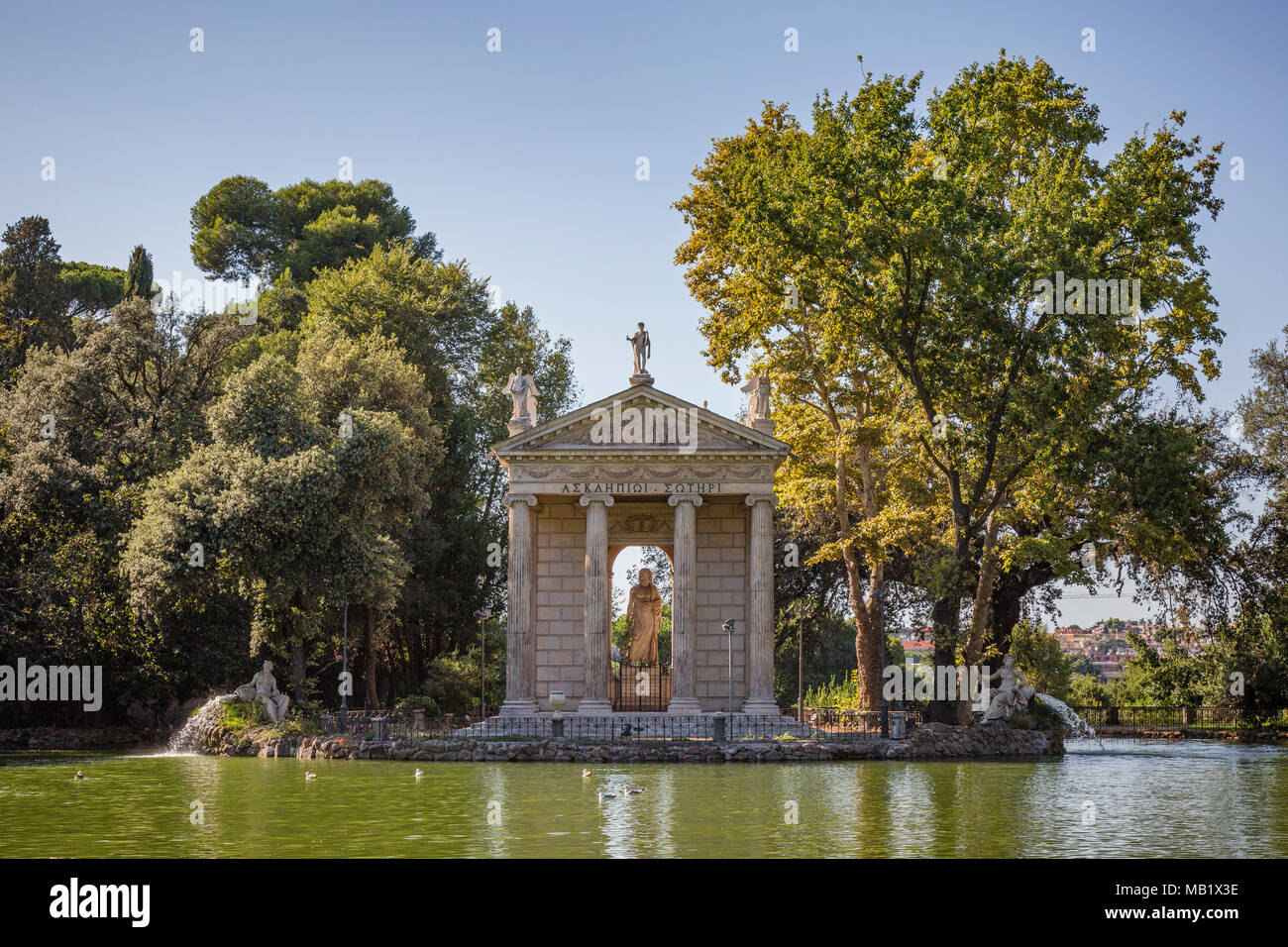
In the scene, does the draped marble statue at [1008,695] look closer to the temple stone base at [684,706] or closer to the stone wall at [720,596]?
the temple stone base at [684,706]

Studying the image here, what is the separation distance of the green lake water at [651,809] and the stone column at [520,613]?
8.88 m

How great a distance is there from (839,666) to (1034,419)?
166 ft

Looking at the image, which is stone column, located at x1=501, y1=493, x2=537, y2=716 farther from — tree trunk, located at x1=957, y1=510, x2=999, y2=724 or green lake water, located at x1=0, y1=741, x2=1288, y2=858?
tree trunk, located at x1=957, y1=510, x2=999, y2=724

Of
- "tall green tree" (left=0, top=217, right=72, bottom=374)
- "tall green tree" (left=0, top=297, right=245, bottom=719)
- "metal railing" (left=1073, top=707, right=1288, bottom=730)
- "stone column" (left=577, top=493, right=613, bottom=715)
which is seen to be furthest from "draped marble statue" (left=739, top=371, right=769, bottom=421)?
"tall green tree" (left=0, top=217, right=72, bottom=374)

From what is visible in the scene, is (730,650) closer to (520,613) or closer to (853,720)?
(853,720)

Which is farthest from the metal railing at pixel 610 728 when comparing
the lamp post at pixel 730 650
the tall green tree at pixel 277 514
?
the tall green tree at pixel 277 514

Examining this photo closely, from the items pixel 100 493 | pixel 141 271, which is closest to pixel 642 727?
pixel 100 493

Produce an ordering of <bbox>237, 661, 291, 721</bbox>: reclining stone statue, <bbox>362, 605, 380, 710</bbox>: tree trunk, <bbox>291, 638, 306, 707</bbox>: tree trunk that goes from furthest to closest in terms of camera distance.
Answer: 1. <bbox>362, 605, 380, 710</bbox>: tree trunk
2. <bbox>291, 638, 306, 707</bbox>: tree trunk
3. <bbox>237, 661, 291, 721</bbox>: reclining stone statue

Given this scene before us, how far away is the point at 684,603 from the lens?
43.8 metres

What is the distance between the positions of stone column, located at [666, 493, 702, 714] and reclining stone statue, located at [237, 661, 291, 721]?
12.8m

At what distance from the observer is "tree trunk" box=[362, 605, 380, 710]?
52219 mm
